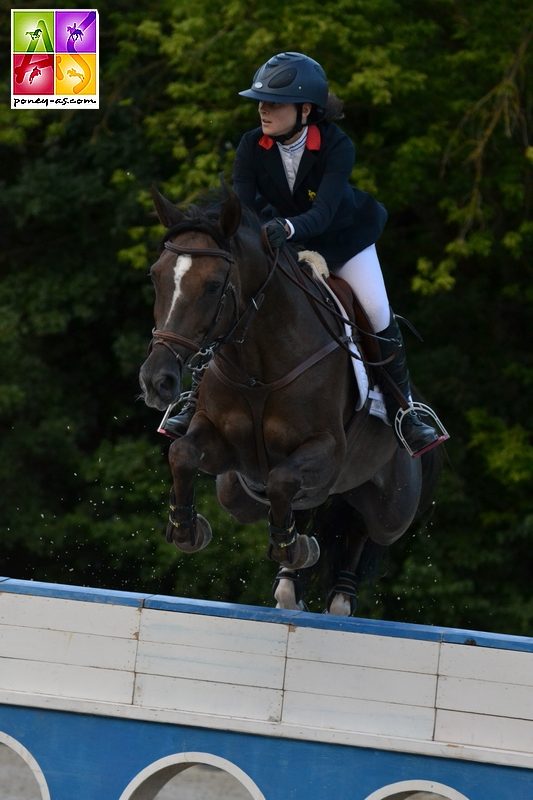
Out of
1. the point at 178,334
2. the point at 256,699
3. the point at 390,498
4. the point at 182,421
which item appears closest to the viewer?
the point at 178,334

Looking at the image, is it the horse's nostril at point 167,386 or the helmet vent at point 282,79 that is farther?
the helmet vent at point 282,79

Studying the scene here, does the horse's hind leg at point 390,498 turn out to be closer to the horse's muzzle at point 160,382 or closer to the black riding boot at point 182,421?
the black riding boot at point 182,421

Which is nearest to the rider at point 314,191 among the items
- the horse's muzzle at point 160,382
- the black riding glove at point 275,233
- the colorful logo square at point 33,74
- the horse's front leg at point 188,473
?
the black riding glove at point 275,233

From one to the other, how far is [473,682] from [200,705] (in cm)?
94

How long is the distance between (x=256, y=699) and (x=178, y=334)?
1309 millimetres

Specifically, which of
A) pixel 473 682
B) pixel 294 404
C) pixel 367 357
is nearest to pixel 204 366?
pixel 294 404

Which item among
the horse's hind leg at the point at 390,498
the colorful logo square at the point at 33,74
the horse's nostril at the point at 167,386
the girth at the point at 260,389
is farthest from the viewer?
the colorful logo square at the point at 33,74

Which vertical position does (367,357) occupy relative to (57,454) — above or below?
above

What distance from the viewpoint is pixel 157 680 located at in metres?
4.54

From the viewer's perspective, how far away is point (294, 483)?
4.46m

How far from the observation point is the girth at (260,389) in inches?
181

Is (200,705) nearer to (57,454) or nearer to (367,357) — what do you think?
(367,357)

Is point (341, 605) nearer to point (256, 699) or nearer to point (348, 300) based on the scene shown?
point (256, 699)

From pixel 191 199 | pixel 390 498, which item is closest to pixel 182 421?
pixel 390 498
